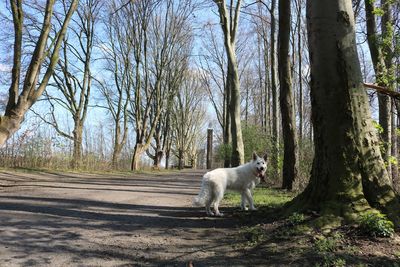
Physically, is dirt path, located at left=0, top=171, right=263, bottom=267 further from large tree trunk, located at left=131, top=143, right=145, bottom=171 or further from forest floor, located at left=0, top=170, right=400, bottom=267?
large tree trunk, located at left=131, top=143, right=145, bottom=171

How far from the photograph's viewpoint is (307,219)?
237 inches

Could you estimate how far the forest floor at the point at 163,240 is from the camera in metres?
5.04

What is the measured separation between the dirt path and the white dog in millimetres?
394

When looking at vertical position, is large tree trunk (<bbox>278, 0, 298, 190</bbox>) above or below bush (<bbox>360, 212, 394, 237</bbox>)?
above

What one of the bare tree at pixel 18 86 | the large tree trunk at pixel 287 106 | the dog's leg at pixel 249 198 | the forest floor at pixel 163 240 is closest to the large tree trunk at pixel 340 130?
the forest floor at pixel 163 240

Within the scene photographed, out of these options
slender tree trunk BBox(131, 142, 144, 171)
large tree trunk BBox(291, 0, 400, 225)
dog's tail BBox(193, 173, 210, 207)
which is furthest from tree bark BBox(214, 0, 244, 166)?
slender tree trunk BBox(131, 142, 144, 171)

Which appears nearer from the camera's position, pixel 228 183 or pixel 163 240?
pixel 163 240

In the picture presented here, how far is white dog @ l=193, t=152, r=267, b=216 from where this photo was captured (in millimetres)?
8336

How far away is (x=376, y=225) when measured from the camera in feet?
17.4

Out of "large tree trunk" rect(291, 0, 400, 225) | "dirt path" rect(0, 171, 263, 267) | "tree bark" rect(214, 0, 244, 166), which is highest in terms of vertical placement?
"tree bark" rect(214, 0, 244, 166)

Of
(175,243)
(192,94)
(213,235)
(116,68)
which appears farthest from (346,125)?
(192,94)

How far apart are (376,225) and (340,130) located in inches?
60.5

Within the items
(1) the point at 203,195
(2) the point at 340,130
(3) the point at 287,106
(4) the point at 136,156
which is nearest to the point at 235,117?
(3) the point at 287,106

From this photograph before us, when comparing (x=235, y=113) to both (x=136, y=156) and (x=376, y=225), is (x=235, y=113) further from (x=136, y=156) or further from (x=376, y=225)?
(x=376, y=225)
